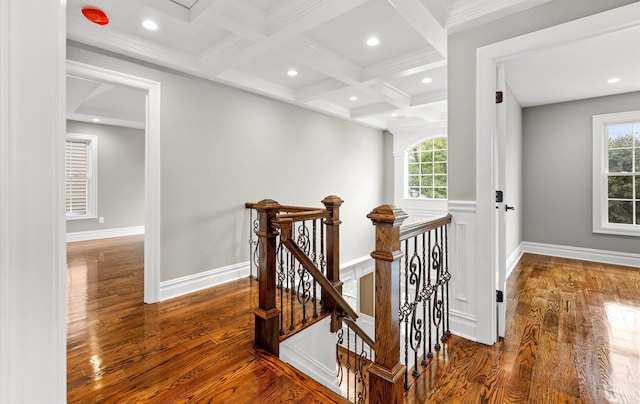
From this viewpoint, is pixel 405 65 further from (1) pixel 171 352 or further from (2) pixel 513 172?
(1) pixel 171 352

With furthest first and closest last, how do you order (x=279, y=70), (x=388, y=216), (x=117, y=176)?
(x=117, y=176) → (x=279, y=70) → (x=388, y=216)

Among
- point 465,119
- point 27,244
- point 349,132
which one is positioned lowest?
point 27,244

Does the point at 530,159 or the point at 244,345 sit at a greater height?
the point at 530,159

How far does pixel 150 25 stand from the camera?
2.57m

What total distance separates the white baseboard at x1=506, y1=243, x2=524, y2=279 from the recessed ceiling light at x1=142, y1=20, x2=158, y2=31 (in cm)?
458

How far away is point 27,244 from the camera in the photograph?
0.42 m

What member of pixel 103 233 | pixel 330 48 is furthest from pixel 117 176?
pixel 330 48

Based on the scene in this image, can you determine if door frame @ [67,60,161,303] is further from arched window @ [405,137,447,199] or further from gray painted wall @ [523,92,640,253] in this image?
gray painted wall @ [523,92,640,253]

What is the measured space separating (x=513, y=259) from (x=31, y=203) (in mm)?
5028

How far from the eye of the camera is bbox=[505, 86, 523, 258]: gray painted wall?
3.90 meters

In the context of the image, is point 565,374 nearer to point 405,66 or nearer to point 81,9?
point 405,66

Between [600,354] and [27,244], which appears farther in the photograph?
[600,354]

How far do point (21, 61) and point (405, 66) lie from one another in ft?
11.0

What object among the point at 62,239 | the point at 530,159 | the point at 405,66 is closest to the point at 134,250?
the point at 405,66
